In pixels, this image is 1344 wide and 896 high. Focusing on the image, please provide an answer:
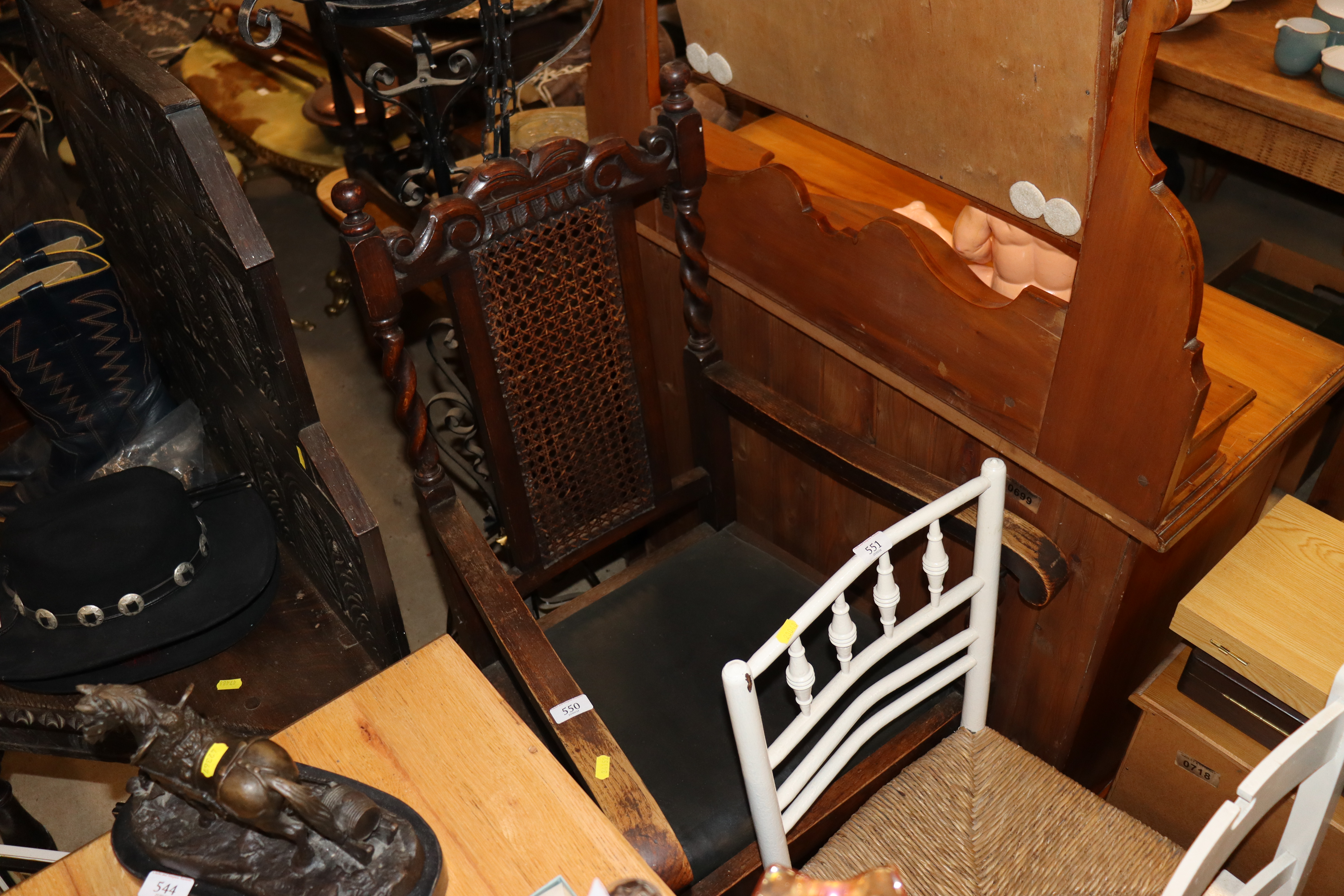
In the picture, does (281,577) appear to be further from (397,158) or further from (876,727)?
(397,158)

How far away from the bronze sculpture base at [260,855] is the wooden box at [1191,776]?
96 centimetres

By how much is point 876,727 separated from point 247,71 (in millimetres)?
2621

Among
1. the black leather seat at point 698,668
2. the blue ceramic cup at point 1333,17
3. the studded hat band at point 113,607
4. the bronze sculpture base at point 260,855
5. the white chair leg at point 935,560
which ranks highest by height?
the blue ceramic cup at point 1333,17

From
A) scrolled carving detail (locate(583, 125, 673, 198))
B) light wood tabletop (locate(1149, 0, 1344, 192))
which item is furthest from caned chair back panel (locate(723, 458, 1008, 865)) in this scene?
light wood tabletop (locate(1149, 0, 1344, 192))

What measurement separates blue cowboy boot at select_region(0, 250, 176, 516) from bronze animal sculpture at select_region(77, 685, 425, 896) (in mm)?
803

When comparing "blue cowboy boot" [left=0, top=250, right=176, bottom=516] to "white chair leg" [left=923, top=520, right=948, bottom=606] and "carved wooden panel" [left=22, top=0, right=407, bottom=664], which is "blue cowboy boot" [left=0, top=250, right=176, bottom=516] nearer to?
"carved wooden panel" [left=22, top=0, right=407, bottom=664]

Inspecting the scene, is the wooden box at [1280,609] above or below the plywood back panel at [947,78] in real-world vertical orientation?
below

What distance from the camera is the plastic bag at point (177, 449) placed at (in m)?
1.75

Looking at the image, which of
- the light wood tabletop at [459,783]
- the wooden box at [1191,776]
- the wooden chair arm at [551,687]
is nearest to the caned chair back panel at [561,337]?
the wooden chair arm at [551,687]

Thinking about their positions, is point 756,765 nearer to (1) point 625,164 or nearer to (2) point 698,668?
(2) point 698,668

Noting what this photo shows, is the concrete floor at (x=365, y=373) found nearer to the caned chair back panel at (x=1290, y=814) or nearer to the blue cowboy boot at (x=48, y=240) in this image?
the blue cowboy boot at (x=48, y=240)

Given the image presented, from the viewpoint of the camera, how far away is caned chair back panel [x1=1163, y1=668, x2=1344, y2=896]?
3.03 ft

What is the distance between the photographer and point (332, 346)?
3018mm

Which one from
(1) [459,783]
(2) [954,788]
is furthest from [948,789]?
(1) [459,783]
